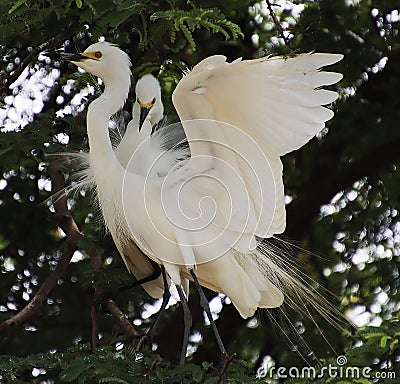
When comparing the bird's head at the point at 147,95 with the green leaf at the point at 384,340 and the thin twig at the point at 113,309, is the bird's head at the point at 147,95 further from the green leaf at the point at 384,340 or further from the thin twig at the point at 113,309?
the green leaf at the point at 384,340

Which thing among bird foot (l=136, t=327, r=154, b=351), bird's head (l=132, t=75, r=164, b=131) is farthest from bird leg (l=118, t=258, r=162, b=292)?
bird's head (l=132, t=75, r=164, b=131)

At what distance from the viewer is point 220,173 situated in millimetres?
2941

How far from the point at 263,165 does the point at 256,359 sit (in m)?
1.66

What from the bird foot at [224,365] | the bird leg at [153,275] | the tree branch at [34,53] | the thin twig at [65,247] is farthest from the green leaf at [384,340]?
the tree branch at [34,53]

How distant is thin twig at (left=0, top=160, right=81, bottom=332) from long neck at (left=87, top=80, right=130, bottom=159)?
0.35 m

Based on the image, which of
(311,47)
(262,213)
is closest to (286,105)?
(262,213)

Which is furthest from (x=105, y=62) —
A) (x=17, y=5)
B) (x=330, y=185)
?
(x=330, y=185)

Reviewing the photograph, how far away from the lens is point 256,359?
166 inches

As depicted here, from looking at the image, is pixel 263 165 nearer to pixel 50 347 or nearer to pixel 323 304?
pixel 323 304

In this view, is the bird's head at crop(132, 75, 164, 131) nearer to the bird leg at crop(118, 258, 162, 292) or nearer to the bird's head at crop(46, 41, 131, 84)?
the bird's head at crop(46, 41, 131, 84)

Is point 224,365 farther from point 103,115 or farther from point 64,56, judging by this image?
point 64,56

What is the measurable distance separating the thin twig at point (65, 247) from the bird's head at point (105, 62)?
0.47 m

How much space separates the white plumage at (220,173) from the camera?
269cm

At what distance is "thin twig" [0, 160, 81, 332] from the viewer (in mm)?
3156
